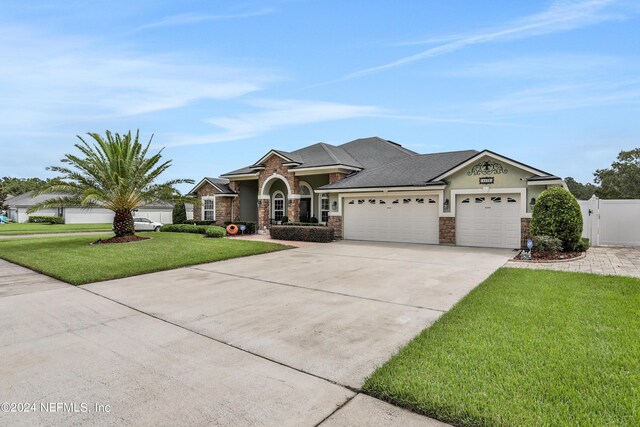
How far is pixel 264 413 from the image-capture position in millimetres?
2854

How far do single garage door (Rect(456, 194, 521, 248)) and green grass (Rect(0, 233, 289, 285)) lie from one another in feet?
25.6

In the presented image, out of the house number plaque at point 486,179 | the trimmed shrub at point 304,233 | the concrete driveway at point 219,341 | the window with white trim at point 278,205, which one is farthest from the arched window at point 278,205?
the concrete driveway at point 219,341

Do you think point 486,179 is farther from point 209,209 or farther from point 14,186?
point 14,186

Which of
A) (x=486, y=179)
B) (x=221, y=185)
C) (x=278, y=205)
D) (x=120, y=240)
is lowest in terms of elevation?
(x=120, y=240)

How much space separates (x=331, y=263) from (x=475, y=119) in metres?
12.7

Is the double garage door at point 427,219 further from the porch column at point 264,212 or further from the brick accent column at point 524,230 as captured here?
the porch column at point 264,212

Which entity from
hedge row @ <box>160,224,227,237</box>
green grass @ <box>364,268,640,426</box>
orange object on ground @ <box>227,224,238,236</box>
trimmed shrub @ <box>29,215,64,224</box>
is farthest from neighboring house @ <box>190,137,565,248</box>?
trimmed shrub @ <box>29,215,64,224</box>

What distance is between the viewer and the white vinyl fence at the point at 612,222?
14.0m

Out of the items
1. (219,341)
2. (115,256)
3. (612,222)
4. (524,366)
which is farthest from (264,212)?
(524,366)

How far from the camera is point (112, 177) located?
15078mm

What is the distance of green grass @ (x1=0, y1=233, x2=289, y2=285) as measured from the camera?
9.09 meters

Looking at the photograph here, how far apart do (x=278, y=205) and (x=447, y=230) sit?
1329cm

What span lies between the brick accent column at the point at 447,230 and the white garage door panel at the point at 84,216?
3856 centimetres

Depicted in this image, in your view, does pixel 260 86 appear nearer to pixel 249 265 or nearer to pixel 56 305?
pixel 249 265
